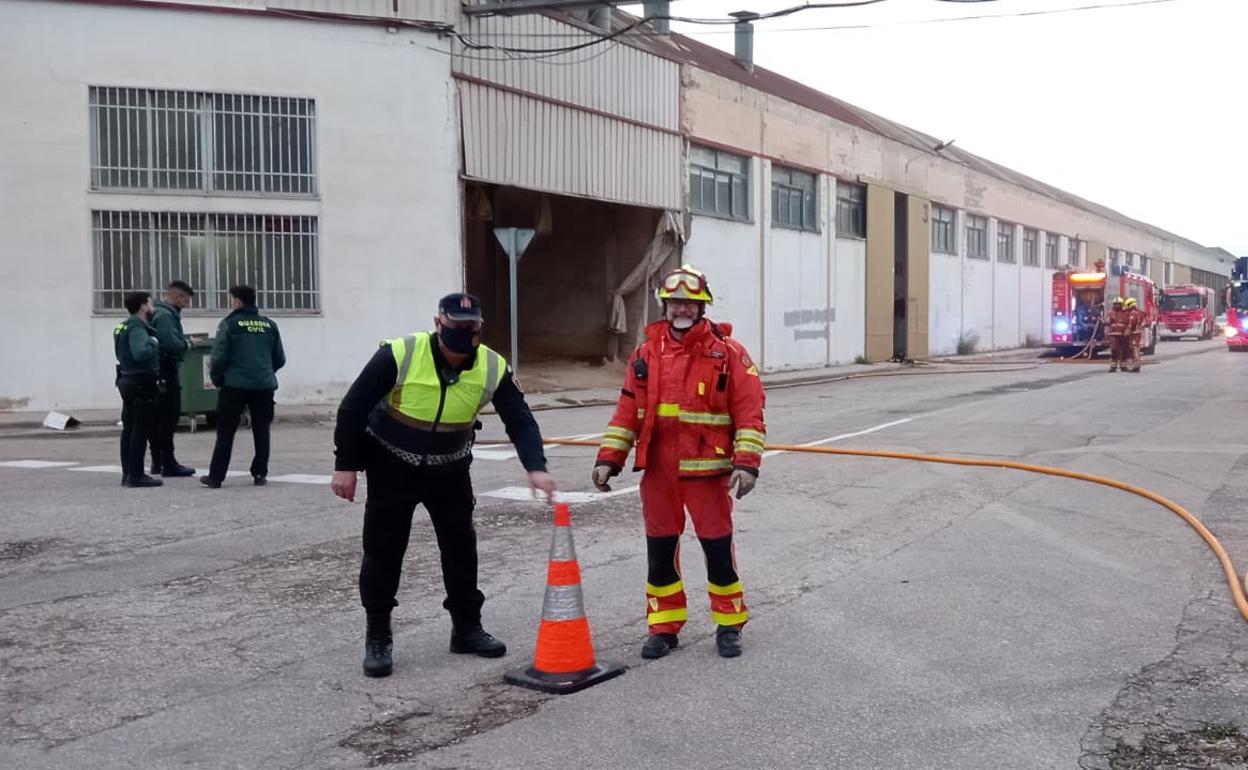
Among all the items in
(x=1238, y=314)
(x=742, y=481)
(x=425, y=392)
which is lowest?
(x=742, y=481)

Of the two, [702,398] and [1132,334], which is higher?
[1132,334]

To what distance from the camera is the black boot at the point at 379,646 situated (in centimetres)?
525

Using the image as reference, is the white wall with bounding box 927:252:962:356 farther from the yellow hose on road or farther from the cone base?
the cone base

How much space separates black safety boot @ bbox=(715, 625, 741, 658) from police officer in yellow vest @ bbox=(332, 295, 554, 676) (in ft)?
3.32

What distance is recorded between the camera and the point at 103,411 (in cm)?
1859

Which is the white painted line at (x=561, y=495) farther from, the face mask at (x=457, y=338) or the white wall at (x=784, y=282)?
the white wall at (x=784, y=282)

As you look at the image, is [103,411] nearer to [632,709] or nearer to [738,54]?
[632,709]

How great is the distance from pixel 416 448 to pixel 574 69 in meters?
20.1

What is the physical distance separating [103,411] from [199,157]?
14.1ft

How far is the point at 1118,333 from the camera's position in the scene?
1185 inches

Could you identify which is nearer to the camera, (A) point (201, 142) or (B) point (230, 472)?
(B) point (230, 472)

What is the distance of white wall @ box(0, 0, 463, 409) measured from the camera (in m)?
18.4

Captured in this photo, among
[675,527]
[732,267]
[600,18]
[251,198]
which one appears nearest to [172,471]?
[675,527]

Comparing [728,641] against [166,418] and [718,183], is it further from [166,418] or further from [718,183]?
[718,183]
